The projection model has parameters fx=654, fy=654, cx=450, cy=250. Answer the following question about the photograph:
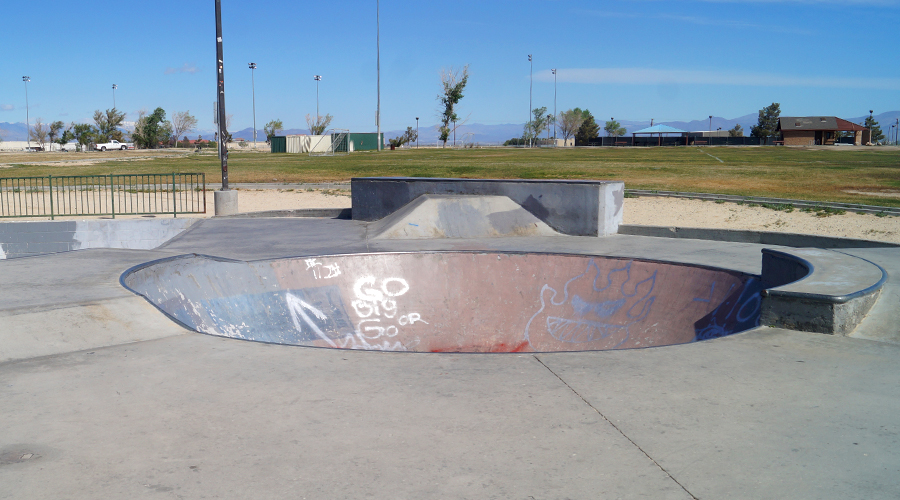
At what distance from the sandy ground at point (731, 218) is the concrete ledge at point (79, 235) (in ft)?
16.8

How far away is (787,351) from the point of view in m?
5.02

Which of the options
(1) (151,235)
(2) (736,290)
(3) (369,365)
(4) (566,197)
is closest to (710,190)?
(4) (566,197)

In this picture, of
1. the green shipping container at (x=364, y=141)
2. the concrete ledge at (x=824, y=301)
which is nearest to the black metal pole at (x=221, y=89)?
the concrete ledge at (x=824, y=301)

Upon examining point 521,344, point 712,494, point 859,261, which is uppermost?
point 859,261

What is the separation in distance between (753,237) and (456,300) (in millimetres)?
6057

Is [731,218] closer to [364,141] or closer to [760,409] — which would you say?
[760,409]

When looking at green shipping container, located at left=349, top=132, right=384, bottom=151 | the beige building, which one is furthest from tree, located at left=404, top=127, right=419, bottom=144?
the beige building

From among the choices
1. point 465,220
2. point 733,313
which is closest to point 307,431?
point 733,313

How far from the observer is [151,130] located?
9806 cm

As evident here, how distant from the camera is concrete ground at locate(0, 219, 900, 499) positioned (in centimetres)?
302

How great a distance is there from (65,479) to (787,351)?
481cm

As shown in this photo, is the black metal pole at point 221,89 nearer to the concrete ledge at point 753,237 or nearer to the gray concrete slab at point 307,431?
the concrete ledge at point 753,237

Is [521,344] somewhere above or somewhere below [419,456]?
below

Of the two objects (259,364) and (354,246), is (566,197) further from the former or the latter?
(259,364)
